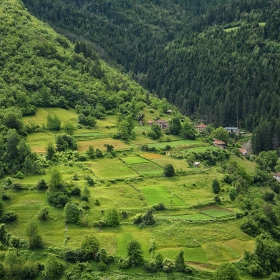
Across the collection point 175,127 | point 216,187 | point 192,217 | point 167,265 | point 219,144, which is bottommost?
point 167,265

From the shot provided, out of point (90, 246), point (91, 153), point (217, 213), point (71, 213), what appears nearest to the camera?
point (90, 246)

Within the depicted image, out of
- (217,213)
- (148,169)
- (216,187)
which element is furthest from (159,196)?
(148,169)

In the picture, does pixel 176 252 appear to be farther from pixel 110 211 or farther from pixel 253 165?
pixel 253 165

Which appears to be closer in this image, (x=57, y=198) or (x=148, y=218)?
(x=148, y=218)

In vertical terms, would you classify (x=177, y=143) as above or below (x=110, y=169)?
above

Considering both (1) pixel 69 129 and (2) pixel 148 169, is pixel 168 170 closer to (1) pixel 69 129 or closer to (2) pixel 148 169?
(2) pixel 148 169

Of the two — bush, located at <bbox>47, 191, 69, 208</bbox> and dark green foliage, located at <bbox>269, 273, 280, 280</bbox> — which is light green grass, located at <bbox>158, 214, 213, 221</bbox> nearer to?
dark green foliage, located at <bbox>269, 273, 280, 280</bbox>

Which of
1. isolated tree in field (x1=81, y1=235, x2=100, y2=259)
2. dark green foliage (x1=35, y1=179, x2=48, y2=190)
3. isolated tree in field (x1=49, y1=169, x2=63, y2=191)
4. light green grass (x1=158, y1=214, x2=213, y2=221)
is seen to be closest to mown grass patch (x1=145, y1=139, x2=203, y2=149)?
light green grass (x1=158, y1=214, x2=213, y2=221)
